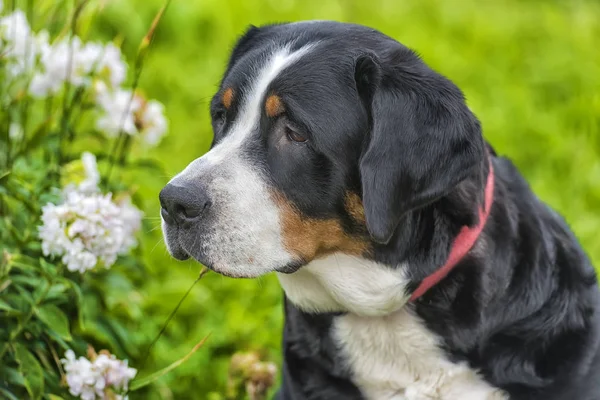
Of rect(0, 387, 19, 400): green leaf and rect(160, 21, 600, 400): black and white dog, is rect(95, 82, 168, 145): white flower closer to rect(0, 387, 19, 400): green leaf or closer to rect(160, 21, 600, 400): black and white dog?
rect(160, 21, 600, 400): black and white dog

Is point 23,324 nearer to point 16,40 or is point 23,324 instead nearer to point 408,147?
point 16,40

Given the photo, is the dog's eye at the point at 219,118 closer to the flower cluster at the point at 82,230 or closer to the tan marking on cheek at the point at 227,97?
the tan marking on cheek at the point at 227,97

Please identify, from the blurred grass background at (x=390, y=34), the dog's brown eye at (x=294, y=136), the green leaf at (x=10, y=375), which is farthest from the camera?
the blurred grass background at (x=390, y=34)

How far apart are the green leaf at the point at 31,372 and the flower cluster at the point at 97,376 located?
100 millimetres

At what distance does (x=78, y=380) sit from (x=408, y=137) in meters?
1.28

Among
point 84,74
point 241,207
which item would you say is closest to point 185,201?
point 241,207

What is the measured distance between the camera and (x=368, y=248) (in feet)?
10.1

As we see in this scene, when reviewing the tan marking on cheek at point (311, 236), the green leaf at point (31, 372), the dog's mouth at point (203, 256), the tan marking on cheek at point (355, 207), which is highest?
Result: the tan marking on cheek at point (355, 207)

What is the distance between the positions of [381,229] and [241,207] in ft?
1.38

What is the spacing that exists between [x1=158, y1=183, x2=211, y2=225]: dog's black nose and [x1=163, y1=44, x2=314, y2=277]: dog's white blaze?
0.02 meters

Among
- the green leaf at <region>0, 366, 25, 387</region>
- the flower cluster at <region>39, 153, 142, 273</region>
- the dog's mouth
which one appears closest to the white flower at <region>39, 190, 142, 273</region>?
the flower cluster at <region>39, 153, 142, 273</region>

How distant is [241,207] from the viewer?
2953 millimetres

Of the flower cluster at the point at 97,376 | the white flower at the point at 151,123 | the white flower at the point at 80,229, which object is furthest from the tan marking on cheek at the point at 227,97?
the flower cluster at the point at 97,376

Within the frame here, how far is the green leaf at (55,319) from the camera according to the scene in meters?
3.24
